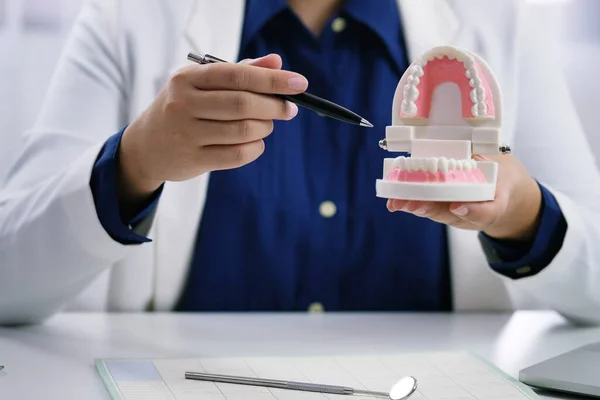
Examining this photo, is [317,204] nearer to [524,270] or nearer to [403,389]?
[524,270]

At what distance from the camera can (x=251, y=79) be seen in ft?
3.06

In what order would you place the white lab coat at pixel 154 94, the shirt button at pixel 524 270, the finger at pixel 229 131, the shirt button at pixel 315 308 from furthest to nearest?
the shirt button at pixel 315 308, the white lab coat at pixel 154 94, the shirt button at pixel 524 270, the finger at pixel 229 131

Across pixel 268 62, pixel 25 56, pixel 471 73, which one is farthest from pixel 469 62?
pixel 25 56

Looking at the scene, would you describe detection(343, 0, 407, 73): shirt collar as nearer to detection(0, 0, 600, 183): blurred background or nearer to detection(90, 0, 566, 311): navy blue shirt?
detection(90, 0, 566, 311): navy blue shirt

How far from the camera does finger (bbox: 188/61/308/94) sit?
935mm

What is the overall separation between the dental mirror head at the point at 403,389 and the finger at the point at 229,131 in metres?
0.31

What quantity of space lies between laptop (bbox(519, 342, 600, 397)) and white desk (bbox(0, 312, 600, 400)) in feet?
0.23

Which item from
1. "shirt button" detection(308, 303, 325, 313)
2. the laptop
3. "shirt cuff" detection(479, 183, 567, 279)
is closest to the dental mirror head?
the laptop

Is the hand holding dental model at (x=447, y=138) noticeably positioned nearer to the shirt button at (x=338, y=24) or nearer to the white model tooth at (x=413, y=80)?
the white model tooth at (x=413, y=80)

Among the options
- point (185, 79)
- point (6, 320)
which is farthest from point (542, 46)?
point (6, 320)

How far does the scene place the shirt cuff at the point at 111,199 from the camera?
1138mm

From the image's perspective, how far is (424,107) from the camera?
94cm

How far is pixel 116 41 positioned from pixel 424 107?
763 millimetres

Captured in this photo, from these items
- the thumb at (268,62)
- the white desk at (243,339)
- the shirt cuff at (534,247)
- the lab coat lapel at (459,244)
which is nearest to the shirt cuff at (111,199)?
the white desk at (243,339)
